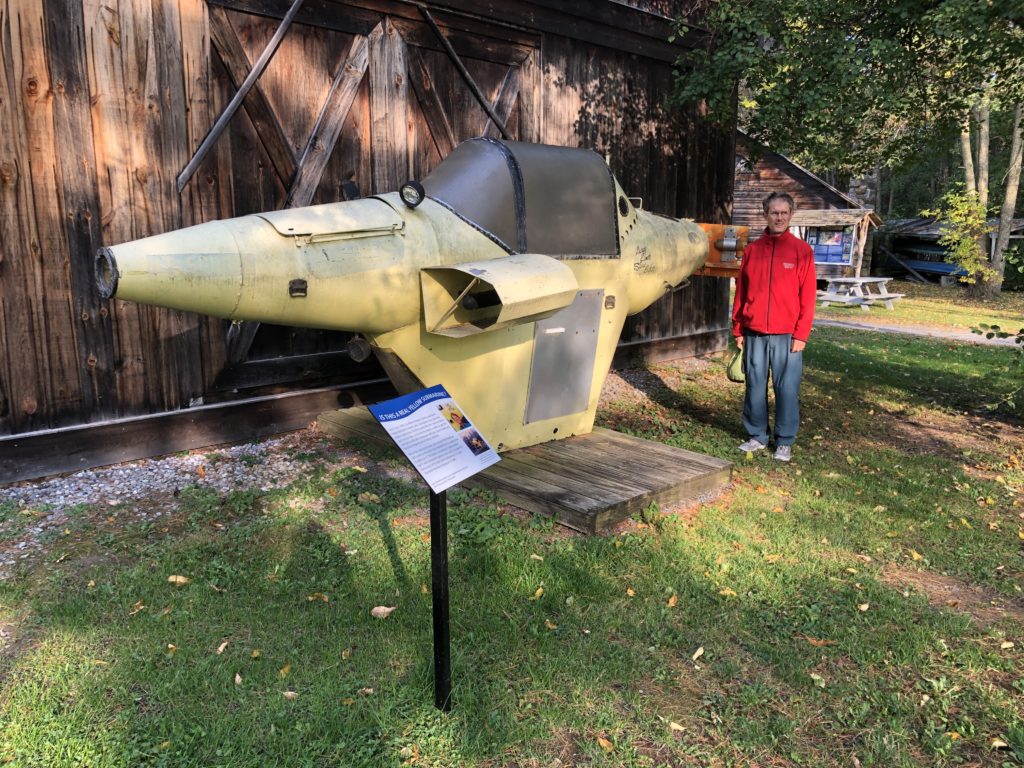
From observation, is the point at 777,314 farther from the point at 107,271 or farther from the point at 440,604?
the point at 107,271

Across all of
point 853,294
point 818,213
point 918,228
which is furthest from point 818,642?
point 918,228

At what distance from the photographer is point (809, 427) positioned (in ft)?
22.4

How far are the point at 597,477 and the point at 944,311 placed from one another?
17839mm

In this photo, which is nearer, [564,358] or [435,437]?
[435,437]

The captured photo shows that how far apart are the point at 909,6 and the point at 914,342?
319 inches

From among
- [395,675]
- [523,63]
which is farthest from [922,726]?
[523,63]

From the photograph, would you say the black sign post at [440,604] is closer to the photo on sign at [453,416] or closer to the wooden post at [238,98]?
the photo on sign at [453,416]

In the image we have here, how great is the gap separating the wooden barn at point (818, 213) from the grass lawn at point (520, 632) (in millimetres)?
19237

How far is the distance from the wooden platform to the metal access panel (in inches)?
11.3

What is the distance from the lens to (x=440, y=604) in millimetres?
2693

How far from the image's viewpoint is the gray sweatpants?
5723 millimetres

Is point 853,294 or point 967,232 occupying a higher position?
point 967,232

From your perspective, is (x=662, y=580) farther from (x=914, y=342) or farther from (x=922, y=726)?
(x=914, y=342)

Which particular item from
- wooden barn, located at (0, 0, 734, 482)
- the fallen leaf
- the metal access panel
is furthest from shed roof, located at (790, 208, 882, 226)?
the fallen leaf
